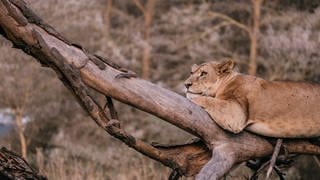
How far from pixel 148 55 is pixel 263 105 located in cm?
1744

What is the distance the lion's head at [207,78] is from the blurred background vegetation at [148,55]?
1057 cm

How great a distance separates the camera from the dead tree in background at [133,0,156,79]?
22375mm

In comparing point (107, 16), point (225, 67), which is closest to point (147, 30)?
point (107, 16)

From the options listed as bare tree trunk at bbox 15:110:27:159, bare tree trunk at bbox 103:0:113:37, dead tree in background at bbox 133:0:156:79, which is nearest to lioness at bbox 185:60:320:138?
bare tree trunk at bbox 15:110:27:159

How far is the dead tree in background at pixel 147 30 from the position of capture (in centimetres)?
2238

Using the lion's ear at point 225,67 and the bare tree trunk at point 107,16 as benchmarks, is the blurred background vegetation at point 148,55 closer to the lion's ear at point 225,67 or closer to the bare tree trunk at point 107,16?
the bare tree trunk at point 107,16

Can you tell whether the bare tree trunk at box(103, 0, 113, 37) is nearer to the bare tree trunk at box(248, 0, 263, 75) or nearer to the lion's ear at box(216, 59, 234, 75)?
the bare tree trunk at box(248, 0, 263, 75)

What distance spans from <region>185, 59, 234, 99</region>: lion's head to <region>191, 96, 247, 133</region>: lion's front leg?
293 mm

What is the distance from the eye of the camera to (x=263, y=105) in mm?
5277

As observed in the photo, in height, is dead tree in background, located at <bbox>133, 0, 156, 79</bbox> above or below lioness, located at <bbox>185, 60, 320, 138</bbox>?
below

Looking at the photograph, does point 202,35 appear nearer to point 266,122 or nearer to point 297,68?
point 297,68

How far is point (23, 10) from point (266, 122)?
147 cm

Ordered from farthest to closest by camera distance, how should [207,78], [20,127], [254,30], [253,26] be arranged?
[253,26] → [254,30] → [20,127] → [207,78]

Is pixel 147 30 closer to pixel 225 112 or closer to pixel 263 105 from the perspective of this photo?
pixel 263 105
